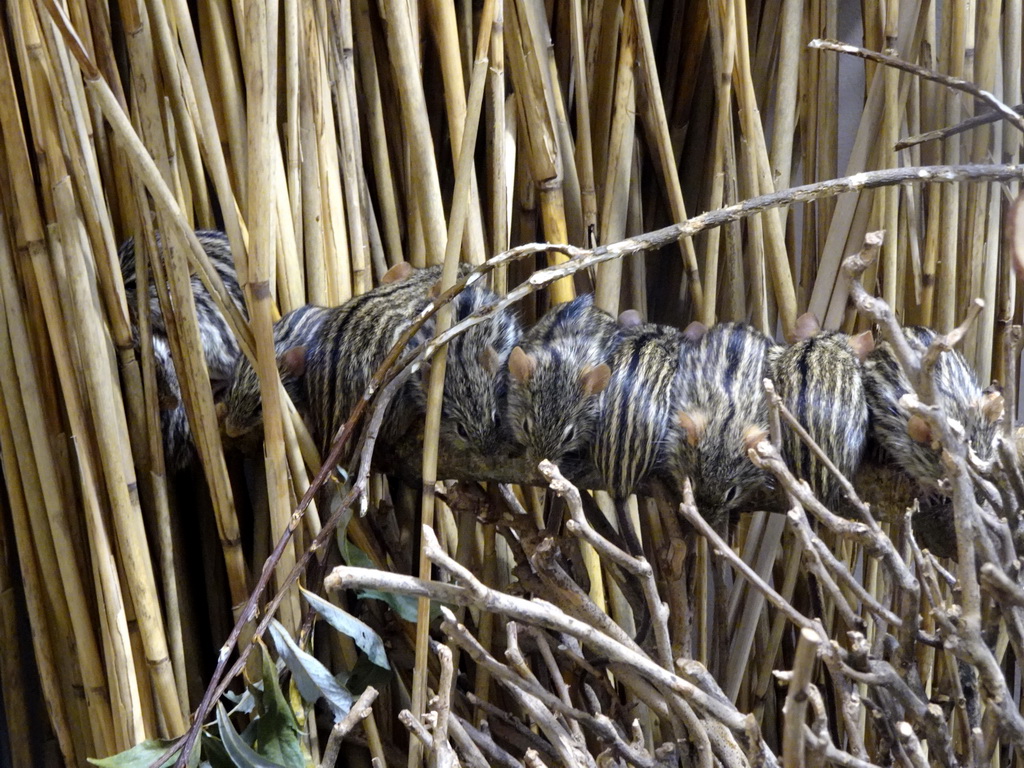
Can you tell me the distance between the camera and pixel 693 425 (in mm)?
1091

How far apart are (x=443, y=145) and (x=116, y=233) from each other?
0.50 m

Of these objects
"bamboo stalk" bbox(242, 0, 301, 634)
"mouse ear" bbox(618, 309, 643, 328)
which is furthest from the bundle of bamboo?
"mouse ear" bbox(618, 309, 643, 328)

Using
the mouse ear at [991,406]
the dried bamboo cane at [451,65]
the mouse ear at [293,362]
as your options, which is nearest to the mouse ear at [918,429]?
the mouse ear at [991,406]

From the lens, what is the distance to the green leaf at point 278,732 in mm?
1087

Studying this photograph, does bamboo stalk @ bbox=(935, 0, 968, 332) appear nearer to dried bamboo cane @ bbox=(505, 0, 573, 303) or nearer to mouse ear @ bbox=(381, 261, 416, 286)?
dried bamboo cane @ bbox=(505, 0, 573, 303)

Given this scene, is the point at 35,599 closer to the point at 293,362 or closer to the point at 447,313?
the point at 293,362

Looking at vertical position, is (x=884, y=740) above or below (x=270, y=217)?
below

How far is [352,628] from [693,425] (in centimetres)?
47

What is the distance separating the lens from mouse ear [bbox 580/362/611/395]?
1089 millimetres

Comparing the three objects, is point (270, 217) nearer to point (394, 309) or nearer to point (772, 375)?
point (394, 309)

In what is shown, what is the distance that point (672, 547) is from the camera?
1.15 metres

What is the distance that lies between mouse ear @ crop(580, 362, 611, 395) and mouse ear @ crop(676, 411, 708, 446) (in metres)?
0.10

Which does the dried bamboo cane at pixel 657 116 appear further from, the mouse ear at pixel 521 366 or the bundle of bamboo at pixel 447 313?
the mouse ear at pixel 521 366

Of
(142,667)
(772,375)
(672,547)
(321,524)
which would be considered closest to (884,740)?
(672,547)
